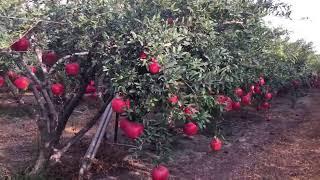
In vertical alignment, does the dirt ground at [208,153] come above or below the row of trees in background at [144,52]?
below

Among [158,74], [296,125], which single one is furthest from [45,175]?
[296,125]

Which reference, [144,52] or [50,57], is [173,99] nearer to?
[144,52]

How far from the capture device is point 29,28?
13.7 ft

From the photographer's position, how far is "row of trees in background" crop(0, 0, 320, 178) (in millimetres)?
3861

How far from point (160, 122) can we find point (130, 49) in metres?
0.80

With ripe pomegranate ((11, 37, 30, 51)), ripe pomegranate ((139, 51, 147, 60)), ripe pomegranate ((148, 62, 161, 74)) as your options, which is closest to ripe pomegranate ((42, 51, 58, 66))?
ripe pomegranate ((11, 37, 30, 51))

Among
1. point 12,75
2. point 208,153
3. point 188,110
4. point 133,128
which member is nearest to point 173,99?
point 188,110

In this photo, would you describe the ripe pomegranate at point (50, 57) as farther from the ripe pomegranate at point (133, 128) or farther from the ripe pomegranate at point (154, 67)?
the ripe pomegranate at point (154, 67)

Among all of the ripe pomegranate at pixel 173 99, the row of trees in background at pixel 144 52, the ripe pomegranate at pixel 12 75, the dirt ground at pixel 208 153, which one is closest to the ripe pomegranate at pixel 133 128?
the row of trees in background at pixel 144 52

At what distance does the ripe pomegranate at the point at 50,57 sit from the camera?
16.9 ft

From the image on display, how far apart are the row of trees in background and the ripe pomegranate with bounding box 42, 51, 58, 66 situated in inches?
0.5

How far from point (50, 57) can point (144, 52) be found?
182cm

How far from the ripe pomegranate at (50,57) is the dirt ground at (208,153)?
81 cm

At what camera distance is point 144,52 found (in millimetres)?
3820
